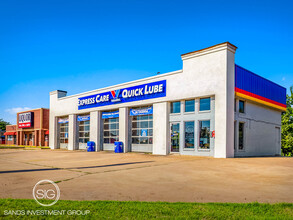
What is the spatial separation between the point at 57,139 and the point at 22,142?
18.9 m

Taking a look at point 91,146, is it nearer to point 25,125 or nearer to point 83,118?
point 83,118

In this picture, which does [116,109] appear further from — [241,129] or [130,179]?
[130,179]

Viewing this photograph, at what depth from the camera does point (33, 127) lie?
148 ft

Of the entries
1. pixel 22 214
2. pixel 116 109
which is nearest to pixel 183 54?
pixel 116 109

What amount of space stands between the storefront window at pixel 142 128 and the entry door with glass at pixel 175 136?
246 centimetres

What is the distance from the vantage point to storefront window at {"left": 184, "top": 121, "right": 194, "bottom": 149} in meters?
19.6

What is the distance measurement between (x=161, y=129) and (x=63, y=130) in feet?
59.3

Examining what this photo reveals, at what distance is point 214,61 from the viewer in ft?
60.3

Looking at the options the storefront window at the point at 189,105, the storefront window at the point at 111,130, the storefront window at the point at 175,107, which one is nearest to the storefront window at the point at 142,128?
the storefront window at the point at 175,107

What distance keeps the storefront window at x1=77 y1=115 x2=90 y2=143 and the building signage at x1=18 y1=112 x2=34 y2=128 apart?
58.8 feet

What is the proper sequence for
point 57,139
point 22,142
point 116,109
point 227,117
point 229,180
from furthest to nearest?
1. point 22,142
2. point 57,139
3. point 116,109
4. point 227,117
5. point 229,180

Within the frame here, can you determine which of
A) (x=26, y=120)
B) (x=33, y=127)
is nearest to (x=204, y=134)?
(x=33, y=127)

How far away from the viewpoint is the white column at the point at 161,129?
21.1 metres

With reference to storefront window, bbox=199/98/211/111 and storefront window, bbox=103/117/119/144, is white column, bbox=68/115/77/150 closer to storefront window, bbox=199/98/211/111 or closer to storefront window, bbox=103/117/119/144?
storefront window, bbox=103/117/119/144
